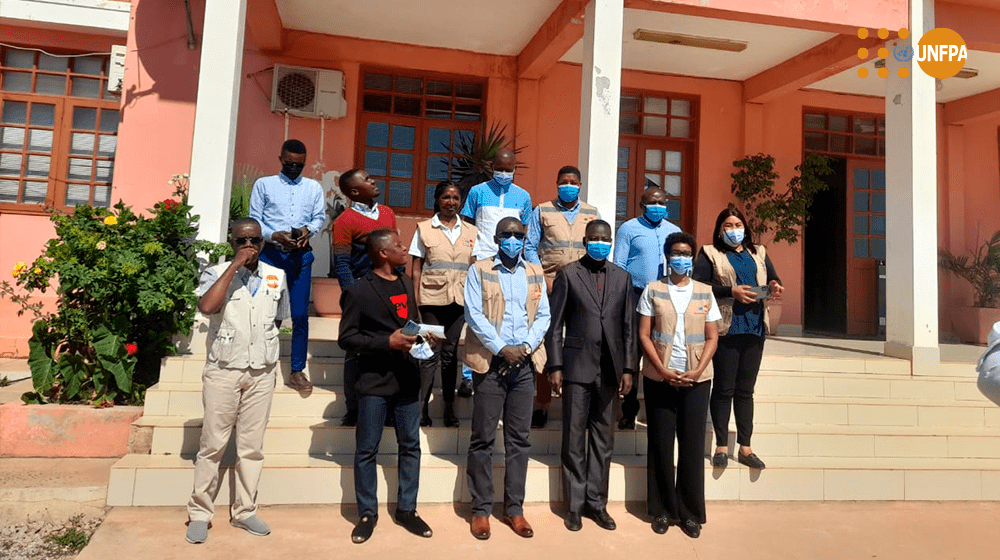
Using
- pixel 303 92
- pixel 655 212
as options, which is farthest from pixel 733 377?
pixel 303 92

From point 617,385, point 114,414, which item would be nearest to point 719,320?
point 617,385

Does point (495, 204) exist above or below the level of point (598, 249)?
above

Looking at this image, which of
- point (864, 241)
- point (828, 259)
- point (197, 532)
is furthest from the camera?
point (828, 259)

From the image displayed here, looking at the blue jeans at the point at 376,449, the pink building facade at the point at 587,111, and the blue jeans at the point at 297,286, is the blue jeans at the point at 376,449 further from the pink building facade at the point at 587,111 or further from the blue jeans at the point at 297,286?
the pink building facade at the point at 587,111

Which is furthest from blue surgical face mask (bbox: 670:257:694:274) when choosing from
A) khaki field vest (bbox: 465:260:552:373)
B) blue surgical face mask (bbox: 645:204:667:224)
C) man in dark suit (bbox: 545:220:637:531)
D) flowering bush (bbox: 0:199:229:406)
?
flowering bush (bbox: 0:199:229:406)

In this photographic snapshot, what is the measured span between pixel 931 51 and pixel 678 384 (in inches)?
210

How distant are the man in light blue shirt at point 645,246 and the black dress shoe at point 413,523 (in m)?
1.66

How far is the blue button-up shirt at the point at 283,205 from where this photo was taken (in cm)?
440

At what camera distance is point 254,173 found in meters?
7.40

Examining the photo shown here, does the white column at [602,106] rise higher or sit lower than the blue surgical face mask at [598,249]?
higher

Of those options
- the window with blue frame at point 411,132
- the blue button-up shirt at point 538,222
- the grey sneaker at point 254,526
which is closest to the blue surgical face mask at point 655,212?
the blue button-up shirt at point 538,222

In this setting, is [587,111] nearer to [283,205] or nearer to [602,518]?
[283,205]

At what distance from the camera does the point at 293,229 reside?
433 cm

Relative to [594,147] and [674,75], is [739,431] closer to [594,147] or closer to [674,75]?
[594,147]
